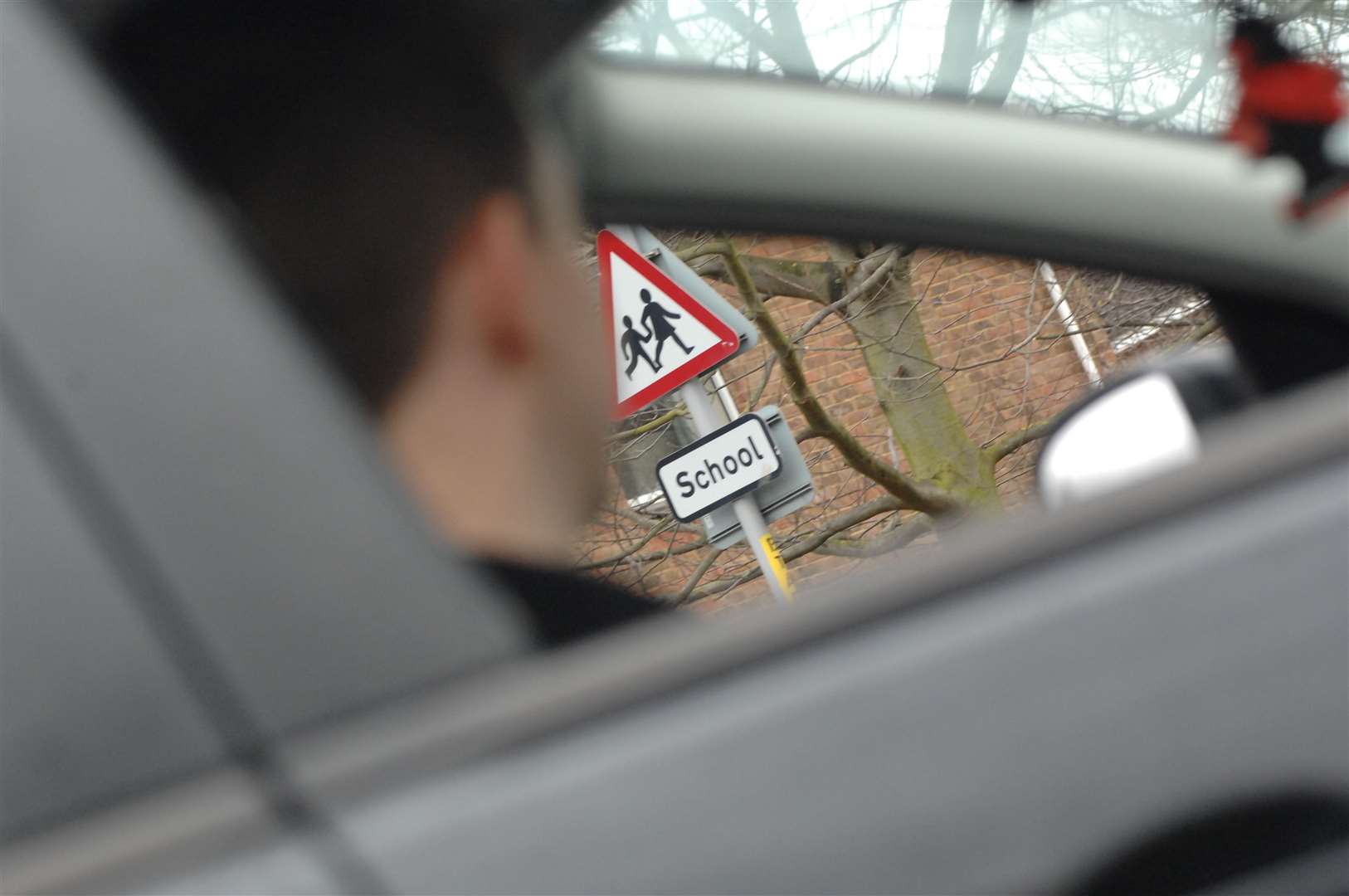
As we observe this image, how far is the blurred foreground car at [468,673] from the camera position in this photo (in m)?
0.90

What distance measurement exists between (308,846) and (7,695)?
205 millimetres

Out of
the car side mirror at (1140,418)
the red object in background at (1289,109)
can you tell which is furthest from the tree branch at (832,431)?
the red object in background at (1289,109)

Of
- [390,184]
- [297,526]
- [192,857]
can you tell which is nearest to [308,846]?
[192,857]

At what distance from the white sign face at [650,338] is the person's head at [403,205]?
3520 mm

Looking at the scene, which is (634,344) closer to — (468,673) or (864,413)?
(864,413)

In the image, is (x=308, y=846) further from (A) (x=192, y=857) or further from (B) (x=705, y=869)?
(B) (x=705, y=869)

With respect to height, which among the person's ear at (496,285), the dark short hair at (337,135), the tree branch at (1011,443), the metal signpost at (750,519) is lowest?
the tree branch at (1011,443)

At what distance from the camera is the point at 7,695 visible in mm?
899

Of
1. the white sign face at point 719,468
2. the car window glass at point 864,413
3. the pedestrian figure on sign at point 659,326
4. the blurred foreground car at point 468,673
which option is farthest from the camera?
the car window glass at point 864,413

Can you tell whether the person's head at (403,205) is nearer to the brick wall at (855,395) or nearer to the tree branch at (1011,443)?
the tree branch at (1011,443)

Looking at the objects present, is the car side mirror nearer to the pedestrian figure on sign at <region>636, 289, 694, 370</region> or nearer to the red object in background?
the red object in background

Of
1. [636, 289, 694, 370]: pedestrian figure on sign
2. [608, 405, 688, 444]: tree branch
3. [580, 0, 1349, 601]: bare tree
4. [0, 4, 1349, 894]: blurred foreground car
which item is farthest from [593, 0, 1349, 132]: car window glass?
[608, 405, 688, 444]: tree branch

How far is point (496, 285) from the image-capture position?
1103 mm

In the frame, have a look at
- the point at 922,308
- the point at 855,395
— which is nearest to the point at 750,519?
the point at 922,308
